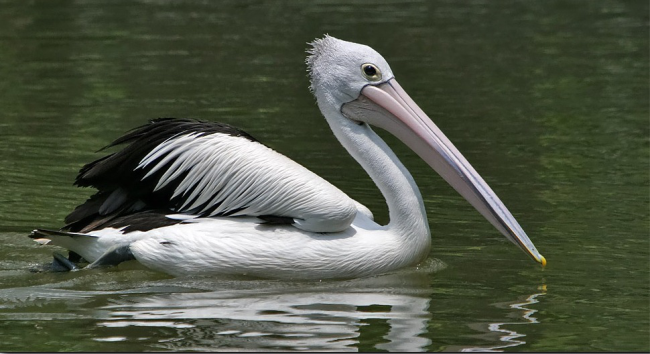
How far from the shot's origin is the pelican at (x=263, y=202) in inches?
227

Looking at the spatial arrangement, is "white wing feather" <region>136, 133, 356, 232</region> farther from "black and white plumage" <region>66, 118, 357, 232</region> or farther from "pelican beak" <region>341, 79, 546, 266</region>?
"pelican beak" <region>341, 79, 546, 266</region>

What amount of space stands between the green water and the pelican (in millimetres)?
137

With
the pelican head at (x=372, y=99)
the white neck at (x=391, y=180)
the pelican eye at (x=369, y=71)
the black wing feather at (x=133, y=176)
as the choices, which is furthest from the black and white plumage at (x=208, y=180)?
the pelican eye at (x=369, y=71)

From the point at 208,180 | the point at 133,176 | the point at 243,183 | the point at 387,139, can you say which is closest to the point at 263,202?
the point at 243,183

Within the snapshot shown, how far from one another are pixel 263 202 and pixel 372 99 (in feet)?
2.84

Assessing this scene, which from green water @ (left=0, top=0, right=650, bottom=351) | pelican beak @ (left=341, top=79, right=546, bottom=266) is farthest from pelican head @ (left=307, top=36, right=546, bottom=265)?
green water @ (left=0, top=0, right=650, bottom=351)

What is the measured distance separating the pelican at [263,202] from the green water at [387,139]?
0.14 m

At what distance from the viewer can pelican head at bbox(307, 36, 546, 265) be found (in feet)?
19.9

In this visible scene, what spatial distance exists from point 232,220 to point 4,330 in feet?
4.29

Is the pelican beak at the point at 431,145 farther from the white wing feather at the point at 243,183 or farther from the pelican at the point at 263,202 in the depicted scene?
the white wing feather at the point at 243,183

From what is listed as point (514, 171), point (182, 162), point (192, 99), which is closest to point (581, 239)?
point (514, 171)

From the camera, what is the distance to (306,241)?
5777 millimetres

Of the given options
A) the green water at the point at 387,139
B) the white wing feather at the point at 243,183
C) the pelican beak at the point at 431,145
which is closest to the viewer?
the green water at the point at 387,139

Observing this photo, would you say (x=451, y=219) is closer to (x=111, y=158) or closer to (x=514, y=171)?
(x=514, y=171)
